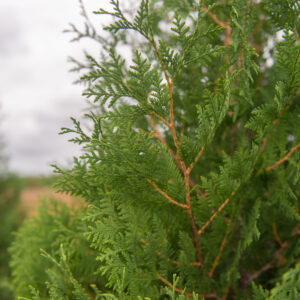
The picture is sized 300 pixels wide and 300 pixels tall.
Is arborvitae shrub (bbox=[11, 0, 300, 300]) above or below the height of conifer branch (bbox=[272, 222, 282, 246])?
above

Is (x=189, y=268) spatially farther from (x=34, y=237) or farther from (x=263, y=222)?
(x=34, y=237)

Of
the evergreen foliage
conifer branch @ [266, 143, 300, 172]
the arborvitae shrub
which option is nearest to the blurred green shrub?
the evergreen foliage

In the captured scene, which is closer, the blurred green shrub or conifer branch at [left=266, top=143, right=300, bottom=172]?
conifer branch at [left=266, top=143, right=300, bottom=172]

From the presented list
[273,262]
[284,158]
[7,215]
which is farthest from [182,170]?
[7,215]

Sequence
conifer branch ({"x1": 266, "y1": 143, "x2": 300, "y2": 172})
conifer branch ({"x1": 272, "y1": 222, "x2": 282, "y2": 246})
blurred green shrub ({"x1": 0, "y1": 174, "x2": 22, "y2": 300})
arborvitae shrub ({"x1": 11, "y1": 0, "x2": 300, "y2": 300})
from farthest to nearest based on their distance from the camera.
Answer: blurred green shrub ({"x1": 0, "y1": 174, "x2": 22, "y2": 300}) < conifer branch ({"x1": 272, "y1": 222, "x2": 282, "y2": 246}) < conifer branch ({"x1": 266, "y1": 143, "x2": 300, "y2": 172}) < arborvitae shrub ({"x1": 11, "y1": 0, "x2": 300, "y2": 300})

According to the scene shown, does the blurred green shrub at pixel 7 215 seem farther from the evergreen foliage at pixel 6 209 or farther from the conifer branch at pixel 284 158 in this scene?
the conifer branch at pixel 284 158

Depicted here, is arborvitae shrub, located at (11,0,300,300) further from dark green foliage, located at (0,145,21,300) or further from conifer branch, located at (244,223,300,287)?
dark green foliage, located at (0,145,21,300)

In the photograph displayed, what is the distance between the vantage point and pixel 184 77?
6.02 feet

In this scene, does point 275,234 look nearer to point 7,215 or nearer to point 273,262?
point 273,262

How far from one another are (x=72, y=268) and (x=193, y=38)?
4.71 ft

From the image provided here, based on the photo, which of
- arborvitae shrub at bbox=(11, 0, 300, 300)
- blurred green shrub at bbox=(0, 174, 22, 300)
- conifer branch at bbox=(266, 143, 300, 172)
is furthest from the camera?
blurred green shrub at bbox=(0, 174, 22, 300)

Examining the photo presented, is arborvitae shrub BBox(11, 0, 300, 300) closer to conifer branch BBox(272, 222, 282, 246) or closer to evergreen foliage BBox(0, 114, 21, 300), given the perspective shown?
conifer branch BBox(272, 222, 282, 246)

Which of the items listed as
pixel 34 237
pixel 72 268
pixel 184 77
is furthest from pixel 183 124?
pixel 34 237

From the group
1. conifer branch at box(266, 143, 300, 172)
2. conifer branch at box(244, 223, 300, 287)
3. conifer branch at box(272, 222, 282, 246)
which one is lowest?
conifer branch at box(244, 223, 300, 287)
